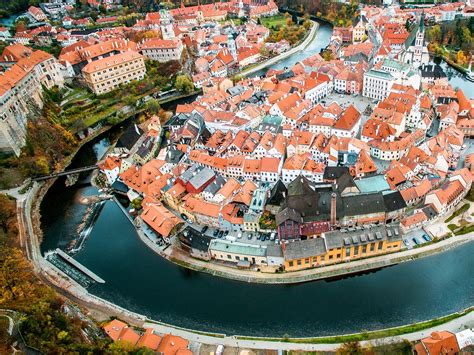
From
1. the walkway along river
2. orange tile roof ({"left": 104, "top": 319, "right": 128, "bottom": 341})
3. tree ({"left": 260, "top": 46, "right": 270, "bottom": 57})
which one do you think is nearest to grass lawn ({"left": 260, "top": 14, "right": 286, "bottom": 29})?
tree ({"left": 260, "top": 46, "right": 270, "bottom": 57})

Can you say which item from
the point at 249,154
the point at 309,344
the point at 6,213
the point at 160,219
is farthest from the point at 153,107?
the point at 309,344

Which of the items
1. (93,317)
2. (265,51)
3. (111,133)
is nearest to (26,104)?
(111,133)

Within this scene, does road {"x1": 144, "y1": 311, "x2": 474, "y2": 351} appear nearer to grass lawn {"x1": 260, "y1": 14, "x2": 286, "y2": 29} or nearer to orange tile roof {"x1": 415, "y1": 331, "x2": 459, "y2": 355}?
orange tile roof {"x1": 415, "y1": 331, "x2": 459, "y2": 355}

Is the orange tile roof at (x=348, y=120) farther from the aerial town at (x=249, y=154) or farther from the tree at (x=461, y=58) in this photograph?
the tree at (x=461, y=58)

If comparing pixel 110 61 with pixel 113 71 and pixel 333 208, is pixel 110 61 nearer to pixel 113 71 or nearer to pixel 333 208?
pixel 113 71

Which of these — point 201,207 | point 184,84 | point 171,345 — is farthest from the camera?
point 184,84

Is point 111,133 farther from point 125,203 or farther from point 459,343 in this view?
point 459,343
